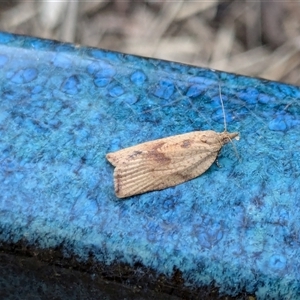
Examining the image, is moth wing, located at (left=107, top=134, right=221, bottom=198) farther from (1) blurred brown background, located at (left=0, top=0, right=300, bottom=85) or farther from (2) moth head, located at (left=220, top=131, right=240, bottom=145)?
(1) blurred brown background, located at (left=0, top=0, right=300, bottom=85)

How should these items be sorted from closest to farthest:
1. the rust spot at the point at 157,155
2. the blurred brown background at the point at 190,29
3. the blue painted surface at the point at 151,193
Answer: the blue painted surface at the point at 151,193 < the rust spot at the point at 157,155 < the blurred brown background at the point at 190,29

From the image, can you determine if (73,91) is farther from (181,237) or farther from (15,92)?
(181,237)

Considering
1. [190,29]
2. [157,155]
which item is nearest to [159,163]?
[157,155]

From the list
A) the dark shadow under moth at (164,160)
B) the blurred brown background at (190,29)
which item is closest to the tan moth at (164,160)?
the dark shadow under moth at (164,160)

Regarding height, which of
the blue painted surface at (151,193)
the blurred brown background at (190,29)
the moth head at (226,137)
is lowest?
the blurred brown background at (190,29)

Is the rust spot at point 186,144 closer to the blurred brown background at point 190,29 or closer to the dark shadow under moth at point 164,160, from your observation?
the dark shadow under moth at point 164,160

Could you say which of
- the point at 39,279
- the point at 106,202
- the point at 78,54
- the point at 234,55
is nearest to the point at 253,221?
the point at 106,202
